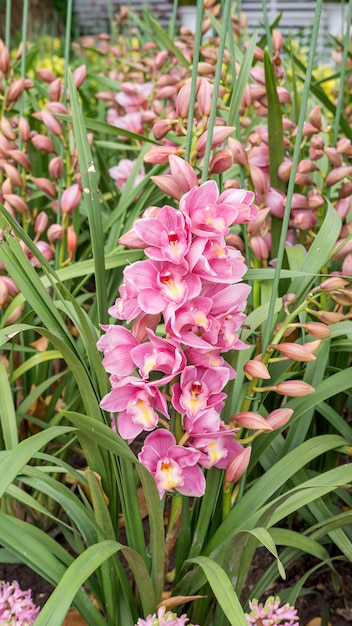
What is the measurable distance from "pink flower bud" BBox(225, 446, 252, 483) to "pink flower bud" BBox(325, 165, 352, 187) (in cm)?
62

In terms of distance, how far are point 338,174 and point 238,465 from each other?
0.64 m

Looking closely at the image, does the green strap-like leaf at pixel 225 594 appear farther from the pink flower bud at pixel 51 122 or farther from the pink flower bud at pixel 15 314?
the pink flower bud at pixel 51 122

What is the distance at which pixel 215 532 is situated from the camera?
3.44 feet

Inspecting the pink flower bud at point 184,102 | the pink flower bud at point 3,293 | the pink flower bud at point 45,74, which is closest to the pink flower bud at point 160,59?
the pink flower bud at point 45,74

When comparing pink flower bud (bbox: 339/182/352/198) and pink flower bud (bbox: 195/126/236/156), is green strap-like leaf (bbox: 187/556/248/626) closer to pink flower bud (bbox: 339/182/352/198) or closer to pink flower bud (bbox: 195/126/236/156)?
pink flower bud (bbox: 195/126/236/156)

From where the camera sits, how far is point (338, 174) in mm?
1354

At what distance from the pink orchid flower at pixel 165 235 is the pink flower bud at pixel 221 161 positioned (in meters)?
0.16

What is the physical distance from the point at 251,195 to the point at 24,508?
2.61ft

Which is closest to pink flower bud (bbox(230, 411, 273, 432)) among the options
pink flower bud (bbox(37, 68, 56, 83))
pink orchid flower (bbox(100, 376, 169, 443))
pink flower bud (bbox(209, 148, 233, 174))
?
pink orchid flower (bbox(100, 376, 169, 443))

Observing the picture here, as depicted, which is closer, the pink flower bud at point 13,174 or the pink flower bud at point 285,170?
the pink flower bud at point 285,170

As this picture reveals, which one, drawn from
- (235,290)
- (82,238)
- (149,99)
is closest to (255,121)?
(149,99)

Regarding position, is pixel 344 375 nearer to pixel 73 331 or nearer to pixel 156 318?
pixel 156 318

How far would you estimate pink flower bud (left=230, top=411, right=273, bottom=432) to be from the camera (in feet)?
3.10

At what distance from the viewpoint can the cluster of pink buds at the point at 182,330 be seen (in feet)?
2.86
